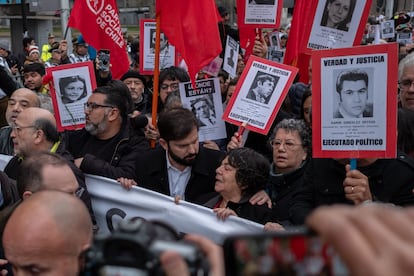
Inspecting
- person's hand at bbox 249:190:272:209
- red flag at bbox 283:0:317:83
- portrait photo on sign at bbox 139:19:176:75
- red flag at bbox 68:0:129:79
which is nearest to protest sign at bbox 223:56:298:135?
person's hand at bbox 249:190:272:209

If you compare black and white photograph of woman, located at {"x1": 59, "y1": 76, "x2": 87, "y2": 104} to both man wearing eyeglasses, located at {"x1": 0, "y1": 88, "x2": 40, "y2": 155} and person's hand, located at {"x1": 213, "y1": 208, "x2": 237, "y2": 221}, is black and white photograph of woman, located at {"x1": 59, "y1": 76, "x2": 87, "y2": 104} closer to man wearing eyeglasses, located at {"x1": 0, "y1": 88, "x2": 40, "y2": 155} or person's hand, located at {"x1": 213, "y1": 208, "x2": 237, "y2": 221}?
man wearing eyeglasses, located at {"x1": 0, "y1": 88, "x2": 40, "y2": 155}

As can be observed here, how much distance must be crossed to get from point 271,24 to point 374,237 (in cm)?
546

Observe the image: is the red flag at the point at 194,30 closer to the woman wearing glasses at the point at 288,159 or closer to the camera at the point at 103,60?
the woman wearing glasses at the point at 288,159

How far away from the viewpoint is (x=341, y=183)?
284 centimetres

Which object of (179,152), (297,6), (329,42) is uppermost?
(297,6)

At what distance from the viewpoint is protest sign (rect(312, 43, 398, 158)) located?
8.60ft

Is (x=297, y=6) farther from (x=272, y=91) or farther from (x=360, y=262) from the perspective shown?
(x=360, y=262)

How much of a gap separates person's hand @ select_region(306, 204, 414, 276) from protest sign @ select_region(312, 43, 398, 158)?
6.79 ft

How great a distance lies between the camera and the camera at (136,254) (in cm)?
71

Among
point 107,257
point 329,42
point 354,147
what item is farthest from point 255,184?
point 107,257

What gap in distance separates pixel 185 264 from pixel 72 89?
440 cm

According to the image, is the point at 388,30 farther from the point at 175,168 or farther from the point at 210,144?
the point at 175,168

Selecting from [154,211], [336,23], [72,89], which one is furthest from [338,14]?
[72,89]

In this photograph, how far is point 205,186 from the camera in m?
3.70
